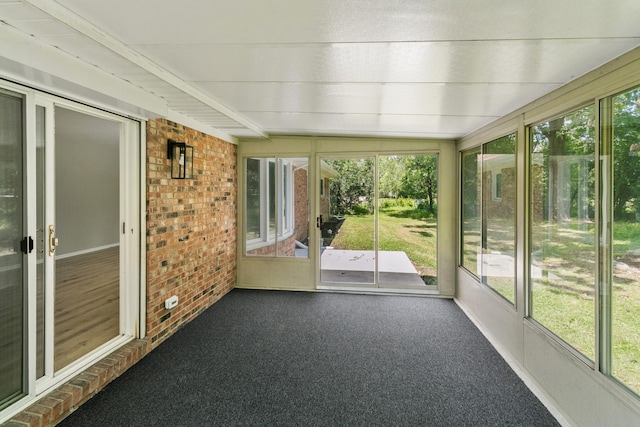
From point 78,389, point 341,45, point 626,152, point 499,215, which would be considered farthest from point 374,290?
point 341,45

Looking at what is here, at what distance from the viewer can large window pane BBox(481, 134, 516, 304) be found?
10.4ft

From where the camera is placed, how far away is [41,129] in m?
2.15

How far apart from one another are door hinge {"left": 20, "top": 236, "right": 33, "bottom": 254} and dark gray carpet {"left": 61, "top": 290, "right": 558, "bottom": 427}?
3.88ft

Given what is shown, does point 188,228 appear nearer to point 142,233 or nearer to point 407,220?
point 142,233

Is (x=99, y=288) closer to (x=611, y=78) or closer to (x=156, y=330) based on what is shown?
(x=156, y=330)

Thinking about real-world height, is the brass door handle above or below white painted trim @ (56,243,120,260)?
above

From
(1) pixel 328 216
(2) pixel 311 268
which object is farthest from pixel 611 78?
(2) pixel 311 268

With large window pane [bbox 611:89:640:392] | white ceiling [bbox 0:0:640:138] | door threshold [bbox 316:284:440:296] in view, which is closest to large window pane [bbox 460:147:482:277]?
door threshold [bbox 316:284:440:296]

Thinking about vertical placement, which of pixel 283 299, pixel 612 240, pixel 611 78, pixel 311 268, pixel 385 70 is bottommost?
pixel 283 299

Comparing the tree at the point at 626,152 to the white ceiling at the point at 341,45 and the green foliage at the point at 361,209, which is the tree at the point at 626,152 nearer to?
the white ceiling at the point at 341,45

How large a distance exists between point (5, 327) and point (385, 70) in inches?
118

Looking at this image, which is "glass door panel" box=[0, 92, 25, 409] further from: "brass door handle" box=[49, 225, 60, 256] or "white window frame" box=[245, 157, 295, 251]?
"white window frame" box=[245, 157, 295, 251]

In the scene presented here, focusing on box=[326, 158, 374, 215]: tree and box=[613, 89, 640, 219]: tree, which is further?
box=[326, 158, 374, 215]: tree

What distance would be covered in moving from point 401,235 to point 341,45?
375 centimetres
